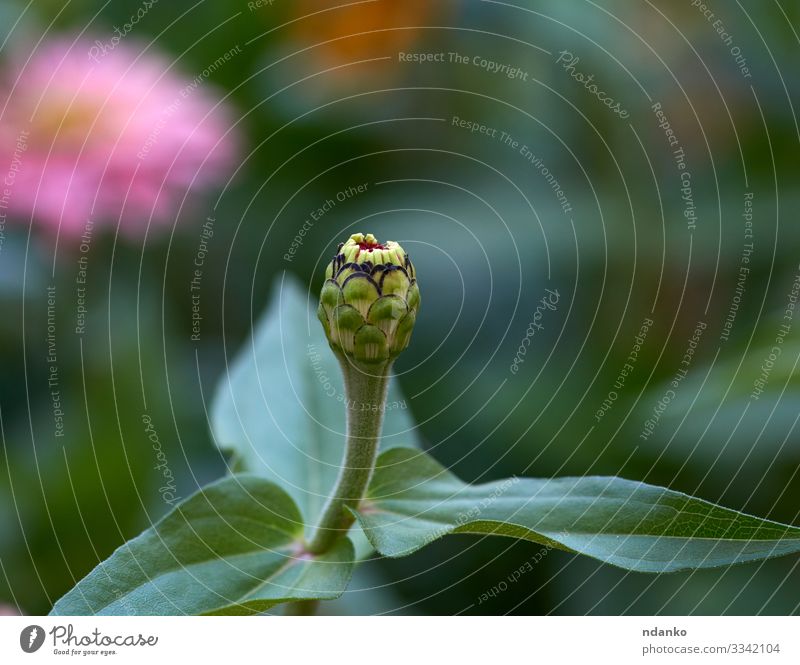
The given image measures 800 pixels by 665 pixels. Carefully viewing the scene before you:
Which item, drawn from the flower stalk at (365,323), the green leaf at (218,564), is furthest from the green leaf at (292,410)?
the flower stalk at (365,323)

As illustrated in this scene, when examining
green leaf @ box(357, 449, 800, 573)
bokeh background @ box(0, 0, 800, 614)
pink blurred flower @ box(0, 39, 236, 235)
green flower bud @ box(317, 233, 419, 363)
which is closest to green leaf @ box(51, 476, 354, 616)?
green leaf @ box(357, 449, 800, 573)

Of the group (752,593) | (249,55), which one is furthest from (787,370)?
(249,55)

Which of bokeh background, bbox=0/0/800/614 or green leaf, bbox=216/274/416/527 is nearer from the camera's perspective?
green leaf, bbox=216/274/416/527

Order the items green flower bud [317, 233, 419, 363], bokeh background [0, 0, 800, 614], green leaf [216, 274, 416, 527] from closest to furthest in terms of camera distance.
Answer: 1. green flower bud [317, 233, 419, 363]
2. green leaf [216, 274, 416, 527]
3. bokeh background [0, 0, 800, 614]

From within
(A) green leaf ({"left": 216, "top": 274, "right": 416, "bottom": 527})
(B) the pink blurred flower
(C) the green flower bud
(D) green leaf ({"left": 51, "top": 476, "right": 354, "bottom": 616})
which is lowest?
(D) green leaf ({"left": 51, "top": 476, "right": 354, "bottom": 616})

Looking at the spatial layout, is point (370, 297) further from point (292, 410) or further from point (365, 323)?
point (292, 410)

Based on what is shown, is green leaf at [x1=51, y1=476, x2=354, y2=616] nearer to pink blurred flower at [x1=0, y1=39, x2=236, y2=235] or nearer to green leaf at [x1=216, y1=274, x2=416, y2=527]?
green leaf at [x1=216, y1=274, x2=416, y2=527]

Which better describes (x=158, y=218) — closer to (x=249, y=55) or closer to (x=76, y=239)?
(x=76, y=239)

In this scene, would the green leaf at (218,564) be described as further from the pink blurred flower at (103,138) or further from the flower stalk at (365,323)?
the pink blurred flower at (103,138)
